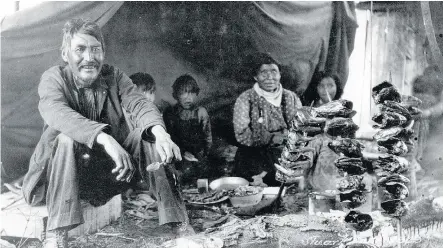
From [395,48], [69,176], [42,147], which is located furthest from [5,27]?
[395,48]

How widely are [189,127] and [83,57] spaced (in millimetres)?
1036

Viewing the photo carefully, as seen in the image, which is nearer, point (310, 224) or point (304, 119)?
point (304, 119)

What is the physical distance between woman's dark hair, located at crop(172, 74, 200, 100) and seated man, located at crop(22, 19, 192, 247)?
26 cm

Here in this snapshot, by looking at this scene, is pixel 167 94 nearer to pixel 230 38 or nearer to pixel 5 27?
pixel 230 38

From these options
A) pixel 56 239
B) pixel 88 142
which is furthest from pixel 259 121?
pixel 56 239

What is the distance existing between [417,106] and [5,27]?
3.48 meters

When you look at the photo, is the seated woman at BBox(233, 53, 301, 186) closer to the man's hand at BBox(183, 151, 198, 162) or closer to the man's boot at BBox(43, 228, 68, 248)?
the man's hand at BBox(183, 151, 198, 162)

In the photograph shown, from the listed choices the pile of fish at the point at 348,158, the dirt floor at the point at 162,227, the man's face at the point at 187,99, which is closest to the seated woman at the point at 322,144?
the dirt floor at the point at 162,227

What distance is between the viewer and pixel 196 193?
12.6ft

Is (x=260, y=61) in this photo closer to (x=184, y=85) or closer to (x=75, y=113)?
(x=184, y=85)

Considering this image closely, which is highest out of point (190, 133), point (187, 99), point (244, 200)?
point (187, 99)

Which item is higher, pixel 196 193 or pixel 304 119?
pixel 304 119

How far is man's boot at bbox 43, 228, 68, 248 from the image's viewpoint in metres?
3.42

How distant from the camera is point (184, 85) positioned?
12.5 ft
